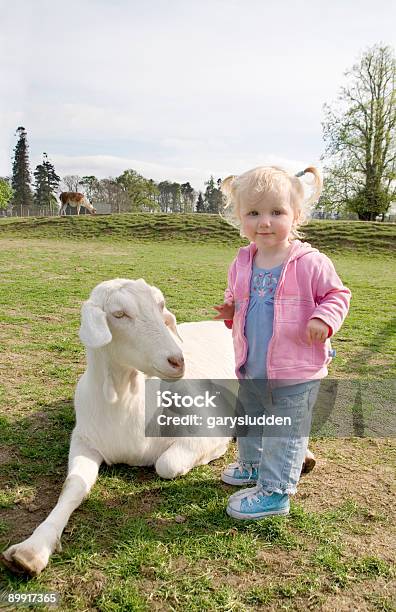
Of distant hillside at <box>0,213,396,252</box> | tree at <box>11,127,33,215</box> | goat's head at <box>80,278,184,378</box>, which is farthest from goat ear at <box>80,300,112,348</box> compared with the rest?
tree at <box>11,127,33,215</box>

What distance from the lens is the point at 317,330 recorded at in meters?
2.62

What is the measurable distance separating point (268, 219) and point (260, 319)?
21.6 inches

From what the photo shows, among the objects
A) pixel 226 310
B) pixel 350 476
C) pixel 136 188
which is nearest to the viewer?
pixel 226 310

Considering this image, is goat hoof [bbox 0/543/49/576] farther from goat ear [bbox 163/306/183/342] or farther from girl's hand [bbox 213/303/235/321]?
girl's hand [bbox 213/303/235/321]

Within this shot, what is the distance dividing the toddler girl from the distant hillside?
22840mm

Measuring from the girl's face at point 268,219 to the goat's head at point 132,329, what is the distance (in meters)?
0.67

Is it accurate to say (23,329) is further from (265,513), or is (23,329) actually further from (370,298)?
(370,298)

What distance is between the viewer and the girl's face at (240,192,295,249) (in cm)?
280

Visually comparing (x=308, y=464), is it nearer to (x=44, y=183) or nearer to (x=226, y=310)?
(x=226, y=310)

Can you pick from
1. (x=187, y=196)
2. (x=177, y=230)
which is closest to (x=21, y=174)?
(x=187, y=196)

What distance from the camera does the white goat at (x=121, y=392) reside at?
2752 mm

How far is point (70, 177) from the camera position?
7938 cm

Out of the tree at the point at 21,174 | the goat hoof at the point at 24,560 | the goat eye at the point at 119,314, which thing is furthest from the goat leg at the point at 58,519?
the tree at the point at 21,174

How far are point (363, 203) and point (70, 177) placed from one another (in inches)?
2081
